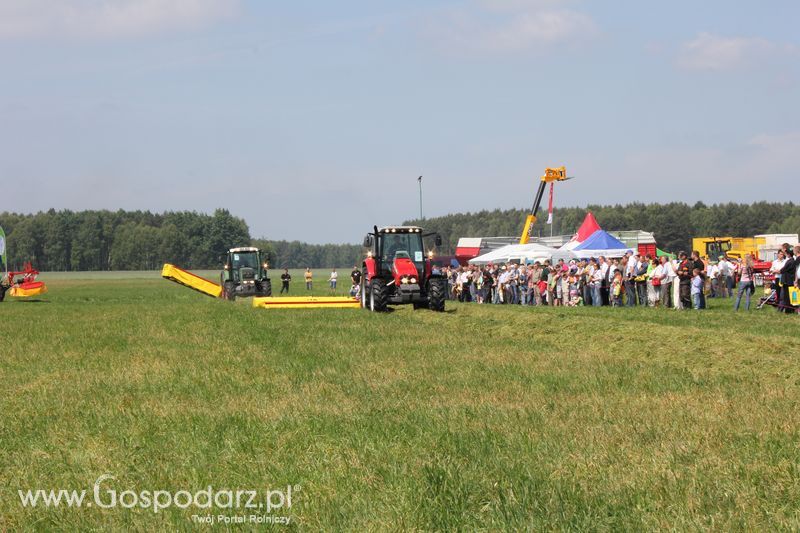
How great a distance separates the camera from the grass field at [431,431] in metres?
4.89

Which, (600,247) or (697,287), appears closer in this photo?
(697,287)

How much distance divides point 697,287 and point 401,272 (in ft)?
24.6

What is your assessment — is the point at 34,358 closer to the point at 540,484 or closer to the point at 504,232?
the point at 540,484

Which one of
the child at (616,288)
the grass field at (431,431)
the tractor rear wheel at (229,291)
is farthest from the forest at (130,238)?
the grass field at (431,431)

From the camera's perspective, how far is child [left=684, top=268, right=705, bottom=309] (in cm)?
2245

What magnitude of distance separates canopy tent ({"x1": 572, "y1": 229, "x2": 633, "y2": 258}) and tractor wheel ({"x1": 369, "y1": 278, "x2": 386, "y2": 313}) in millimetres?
15034

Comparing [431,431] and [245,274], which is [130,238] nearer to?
[245,274]

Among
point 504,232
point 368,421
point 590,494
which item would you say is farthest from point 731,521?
point 504,232

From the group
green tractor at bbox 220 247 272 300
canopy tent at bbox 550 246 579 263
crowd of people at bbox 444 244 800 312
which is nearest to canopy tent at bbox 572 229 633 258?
canopy tent at bbox 550 246 579 263

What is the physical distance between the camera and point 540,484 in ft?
17.3

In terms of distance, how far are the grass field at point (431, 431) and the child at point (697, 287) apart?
835cm

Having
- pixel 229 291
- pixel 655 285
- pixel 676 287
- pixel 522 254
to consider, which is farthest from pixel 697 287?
pixel 229 291

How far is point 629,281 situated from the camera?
26250mm

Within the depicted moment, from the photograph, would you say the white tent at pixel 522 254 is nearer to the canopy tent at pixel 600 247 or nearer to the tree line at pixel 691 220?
the canopy tent at pixel 600 247
